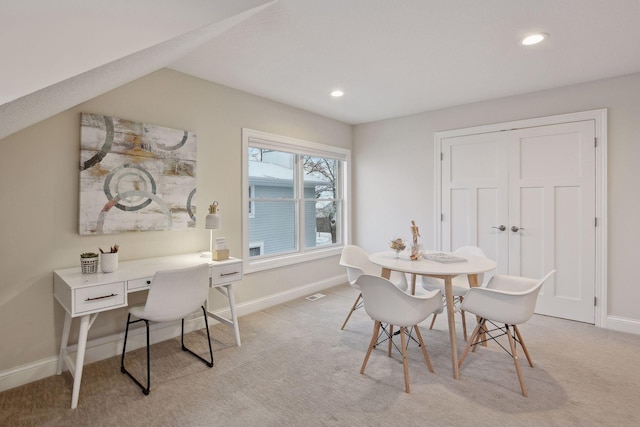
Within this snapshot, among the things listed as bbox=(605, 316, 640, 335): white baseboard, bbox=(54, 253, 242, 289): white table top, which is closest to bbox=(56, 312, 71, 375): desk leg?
bbox=(54, 253, 242, 289): white table top

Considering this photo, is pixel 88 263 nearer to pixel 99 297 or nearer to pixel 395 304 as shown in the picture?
pixel 99 297

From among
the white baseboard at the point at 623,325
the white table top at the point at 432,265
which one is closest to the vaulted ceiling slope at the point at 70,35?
the white table top at the point at 432,265

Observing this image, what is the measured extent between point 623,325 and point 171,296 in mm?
4143

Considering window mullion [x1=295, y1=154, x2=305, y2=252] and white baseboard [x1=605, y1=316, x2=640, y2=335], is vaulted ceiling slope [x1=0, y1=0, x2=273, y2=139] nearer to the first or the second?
window mullion [x1=295, y1=154, x2=305, y2=252]

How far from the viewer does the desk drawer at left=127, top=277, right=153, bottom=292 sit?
7.29ft

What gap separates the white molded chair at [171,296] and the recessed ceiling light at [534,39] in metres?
2.93

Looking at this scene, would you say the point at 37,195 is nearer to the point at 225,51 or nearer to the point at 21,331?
the point at 21,331

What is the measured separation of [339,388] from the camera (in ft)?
7.30

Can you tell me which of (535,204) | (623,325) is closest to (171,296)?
(535,204)

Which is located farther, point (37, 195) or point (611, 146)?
point (611, 146)

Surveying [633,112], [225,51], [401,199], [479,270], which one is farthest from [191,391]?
[633,112]

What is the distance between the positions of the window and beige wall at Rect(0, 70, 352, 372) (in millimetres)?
274

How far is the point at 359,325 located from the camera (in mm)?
3330

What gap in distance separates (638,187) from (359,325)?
2998mm
